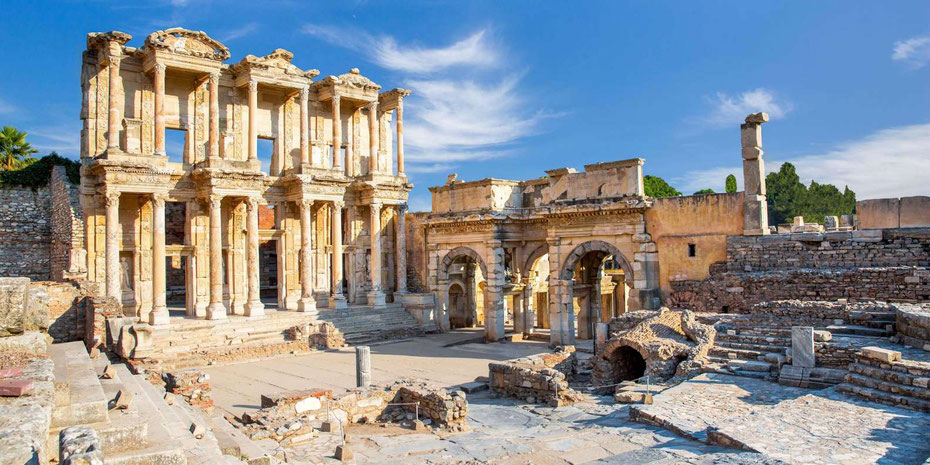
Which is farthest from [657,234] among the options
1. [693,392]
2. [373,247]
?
[373,247]

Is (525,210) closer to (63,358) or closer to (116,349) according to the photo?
(116,349)

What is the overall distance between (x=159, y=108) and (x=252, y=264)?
6.29 metres

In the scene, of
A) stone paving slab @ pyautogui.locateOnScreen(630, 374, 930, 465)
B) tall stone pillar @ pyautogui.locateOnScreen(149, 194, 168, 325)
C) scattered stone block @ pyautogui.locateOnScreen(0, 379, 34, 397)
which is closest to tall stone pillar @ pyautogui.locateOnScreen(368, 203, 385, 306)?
tall stone pillar @ pyautogui.locateOnScreen(149, 194, 168, 325)

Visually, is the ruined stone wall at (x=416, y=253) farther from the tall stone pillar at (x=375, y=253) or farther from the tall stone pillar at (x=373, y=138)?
the tall stone pillar at (x=373, y=138)

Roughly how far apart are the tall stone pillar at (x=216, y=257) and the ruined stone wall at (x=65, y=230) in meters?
3.96

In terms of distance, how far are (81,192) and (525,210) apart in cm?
1558

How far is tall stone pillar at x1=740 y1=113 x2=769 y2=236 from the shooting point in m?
19.0

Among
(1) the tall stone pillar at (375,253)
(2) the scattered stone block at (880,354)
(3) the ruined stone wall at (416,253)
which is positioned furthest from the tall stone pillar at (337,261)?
(2) the scattered stone block at (880,354)

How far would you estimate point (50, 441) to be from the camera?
22.3ft

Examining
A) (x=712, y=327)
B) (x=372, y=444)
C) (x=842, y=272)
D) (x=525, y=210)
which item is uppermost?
(x=525, y=210)

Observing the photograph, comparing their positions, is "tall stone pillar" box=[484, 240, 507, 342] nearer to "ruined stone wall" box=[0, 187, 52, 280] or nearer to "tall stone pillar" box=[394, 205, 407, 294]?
"tall stone pillar" box=[394, 205, 407, 294]

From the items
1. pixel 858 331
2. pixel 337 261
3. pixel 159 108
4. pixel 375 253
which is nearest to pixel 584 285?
pixel 375 253

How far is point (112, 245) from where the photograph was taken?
21078 mm

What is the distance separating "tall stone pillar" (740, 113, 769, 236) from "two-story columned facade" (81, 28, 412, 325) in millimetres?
14454
